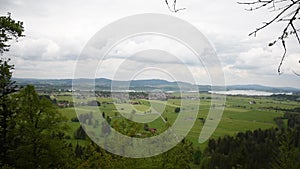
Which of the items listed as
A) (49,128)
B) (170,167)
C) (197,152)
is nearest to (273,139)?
(197,152)

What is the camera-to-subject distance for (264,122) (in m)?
82.5

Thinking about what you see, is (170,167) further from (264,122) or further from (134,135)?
(264,122)

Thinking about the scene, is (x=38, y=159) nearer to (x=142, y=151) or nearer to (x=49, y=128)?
(x=49, y=128)

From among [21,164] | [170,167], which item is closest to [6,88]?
[21,164]

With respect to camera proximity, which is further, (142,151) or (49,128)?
(142,151)

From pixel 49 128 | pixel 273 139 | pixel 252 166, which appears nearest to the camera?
pixel 49 128

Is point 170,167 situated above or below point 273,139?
above

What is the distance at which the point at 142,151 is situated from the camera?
50.1 feet

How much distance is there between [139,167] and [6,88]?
620 cm

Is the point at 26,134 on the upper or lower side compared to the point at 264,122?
upper

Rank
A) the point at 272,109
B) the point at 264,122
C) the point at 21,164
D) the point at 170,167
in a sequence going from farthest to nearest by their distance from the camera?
1. the point at 272,109
2. the point at 264,122
3. the point at 170,167
4. the point at 21,164

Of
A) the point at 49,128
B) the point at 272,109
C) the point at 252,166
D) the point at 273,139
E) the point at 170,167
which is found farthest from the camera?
the point at 272,109

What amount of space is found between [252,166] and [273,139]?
1827cm

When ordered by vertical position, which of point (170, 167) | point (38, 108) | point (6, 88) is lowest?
point (170, 167)
